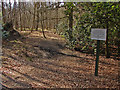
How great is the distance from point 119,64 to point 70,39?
4193 millimetres

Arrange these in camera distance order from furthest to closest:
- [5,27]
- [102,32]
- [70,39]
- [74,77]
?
1. [5,27]
2. [70,39]
3. [74,77]
4. [102,32]

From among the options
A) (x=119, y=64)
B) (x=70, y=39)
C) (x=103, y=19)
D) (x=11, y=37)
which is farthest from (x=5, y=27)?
(x=119, y=64)

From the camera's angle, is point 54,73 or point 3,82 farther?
point 54,73

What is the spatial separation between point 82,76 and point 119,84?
153 cm

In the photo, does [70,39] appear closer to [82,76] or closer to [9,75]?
[82,76]

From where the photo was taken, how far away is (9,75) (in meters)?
5.22

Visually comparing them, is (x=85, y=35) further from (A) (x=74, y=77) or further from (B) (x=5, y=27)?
(B) (x=5, y=27)

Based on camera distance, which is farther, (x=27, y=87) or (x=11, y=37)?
(x=11, y=37)

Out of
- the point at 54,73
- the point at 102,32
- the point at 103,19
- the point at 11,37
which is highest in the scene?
the point at 103,19

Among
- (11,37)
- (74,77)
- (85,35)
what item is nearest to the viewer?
(74,77)

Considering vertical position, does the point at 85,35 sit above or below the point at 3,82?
above

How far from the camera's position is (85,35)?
25.6ft

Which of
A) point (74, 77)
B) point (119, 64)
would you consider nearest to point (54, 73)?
point (74, 77)

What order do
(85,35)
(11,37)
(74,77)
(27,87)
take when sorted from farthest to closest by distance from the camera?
1. (11,37)
2. (85,35)
3. (74,77)
4. (27,87)
